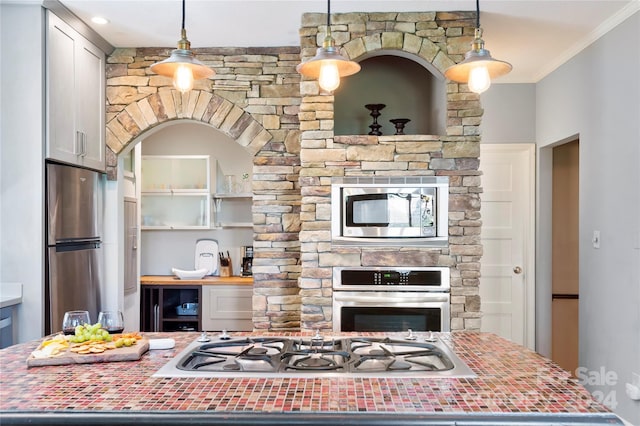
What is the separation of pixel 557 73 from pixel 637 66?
1324mm

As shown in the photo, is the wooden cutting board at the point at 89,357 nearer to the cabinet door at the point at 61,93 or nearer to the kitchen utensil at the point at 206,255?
the cabinet door at the point at 61,93

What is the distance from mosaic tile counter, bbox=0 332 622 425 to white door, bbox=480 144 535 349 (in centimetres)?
350

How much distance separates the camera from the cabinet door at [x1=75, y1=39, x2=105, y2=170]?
3572 millimetres

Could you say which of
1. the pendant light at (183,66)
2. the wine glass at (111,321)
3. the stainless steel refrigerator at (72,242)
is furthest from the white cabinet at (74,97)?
the wine glass at (111,321)

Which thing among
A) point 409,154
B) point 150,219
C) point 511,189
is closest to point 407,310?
point 409,154

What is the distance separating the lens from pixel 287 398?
1366mm

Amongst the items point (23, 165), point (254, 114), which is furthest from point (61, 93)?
point (254, 114)

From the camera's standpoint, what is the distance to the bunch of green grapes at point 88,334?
6.00 feet

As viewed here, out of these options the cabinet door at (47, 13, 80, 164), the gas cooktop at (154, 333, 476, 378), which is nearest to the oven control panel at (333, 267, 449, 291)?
the gas cooktop at (154, 333, 476, 378)

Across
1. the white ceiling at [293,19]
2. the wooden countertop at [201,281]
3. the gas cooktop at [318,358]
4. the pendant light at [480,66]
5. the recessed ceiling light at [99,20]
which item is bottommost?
the wooden countertop at [201,281]

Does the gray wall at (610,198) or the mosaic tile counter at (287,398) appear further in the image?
the gray wall at (610,198)

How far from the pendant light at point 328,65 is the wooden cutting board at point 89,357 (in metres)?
1.19

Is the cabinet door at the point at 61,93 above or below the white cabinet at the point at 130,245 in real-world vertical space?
above

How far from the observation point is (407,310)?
131 inches
